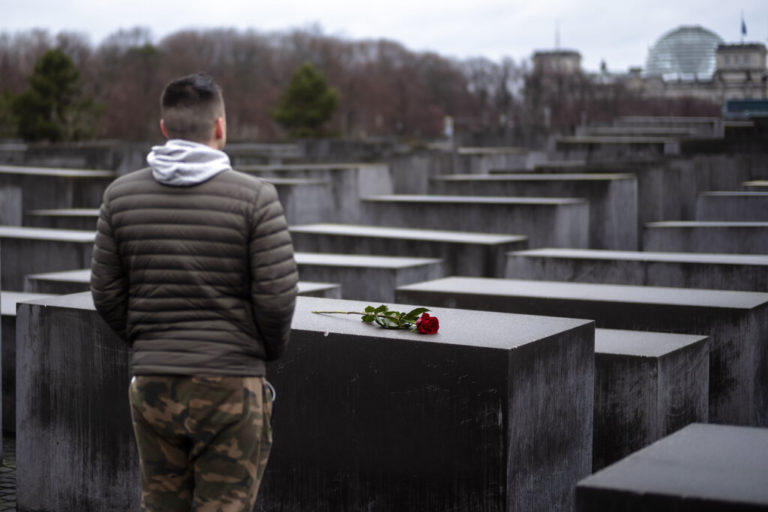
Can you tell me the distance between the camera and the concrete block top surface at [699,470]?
9.49 feet

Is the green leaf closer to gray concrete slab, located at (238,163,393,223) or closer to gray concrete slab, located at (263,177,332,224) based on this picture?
gray concrete slab, located at (263,177,332,224)

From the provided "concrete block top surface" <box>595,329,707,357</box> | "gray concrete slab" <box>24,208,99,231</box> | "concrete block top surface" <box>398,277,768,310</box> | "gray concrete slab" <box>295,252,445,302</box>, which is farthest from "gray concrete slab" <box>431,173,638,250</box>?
"concrete block top surface" <box>595,329,707,357</box>

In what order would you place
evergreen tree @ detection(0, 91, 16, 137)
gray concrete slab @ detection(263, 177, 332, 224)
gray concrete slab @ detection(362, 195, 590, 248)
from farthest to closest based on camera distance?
evergreen tree @ detection(0, 91, 16, 137)
gray concrete slab @ detection(263, 177, 332, 224)
gray concrete slab @ detection(362, 195, 590, 248)

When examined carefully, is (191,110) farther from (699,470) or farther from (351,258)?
(351,258)

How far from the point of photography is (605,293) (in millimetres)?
7316

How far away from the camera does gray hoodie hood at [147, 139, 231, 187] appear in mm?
3100

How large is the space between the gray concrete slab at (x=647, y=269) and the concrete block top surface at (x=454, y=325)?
419 cm

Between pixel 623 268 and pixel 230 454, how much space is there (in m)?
6.57

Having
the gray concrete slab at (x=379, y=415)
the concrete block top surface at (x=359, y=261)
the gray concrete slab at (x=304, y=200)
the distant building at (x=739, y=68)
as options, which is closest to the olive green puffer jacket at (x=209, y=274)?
the gray concrete slab at (x=379, y=415)

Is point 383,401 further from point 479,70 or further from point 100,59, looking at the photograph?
point 479,70

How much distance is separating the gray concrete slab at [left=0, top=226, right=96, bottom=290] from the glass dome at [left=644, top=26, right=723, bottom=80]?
172 m

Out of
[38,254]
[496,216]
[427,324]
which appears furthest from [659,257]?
[38,254]

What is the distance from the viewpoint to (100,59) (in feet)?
302

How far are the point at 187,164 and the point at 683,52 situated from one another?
631 feet
